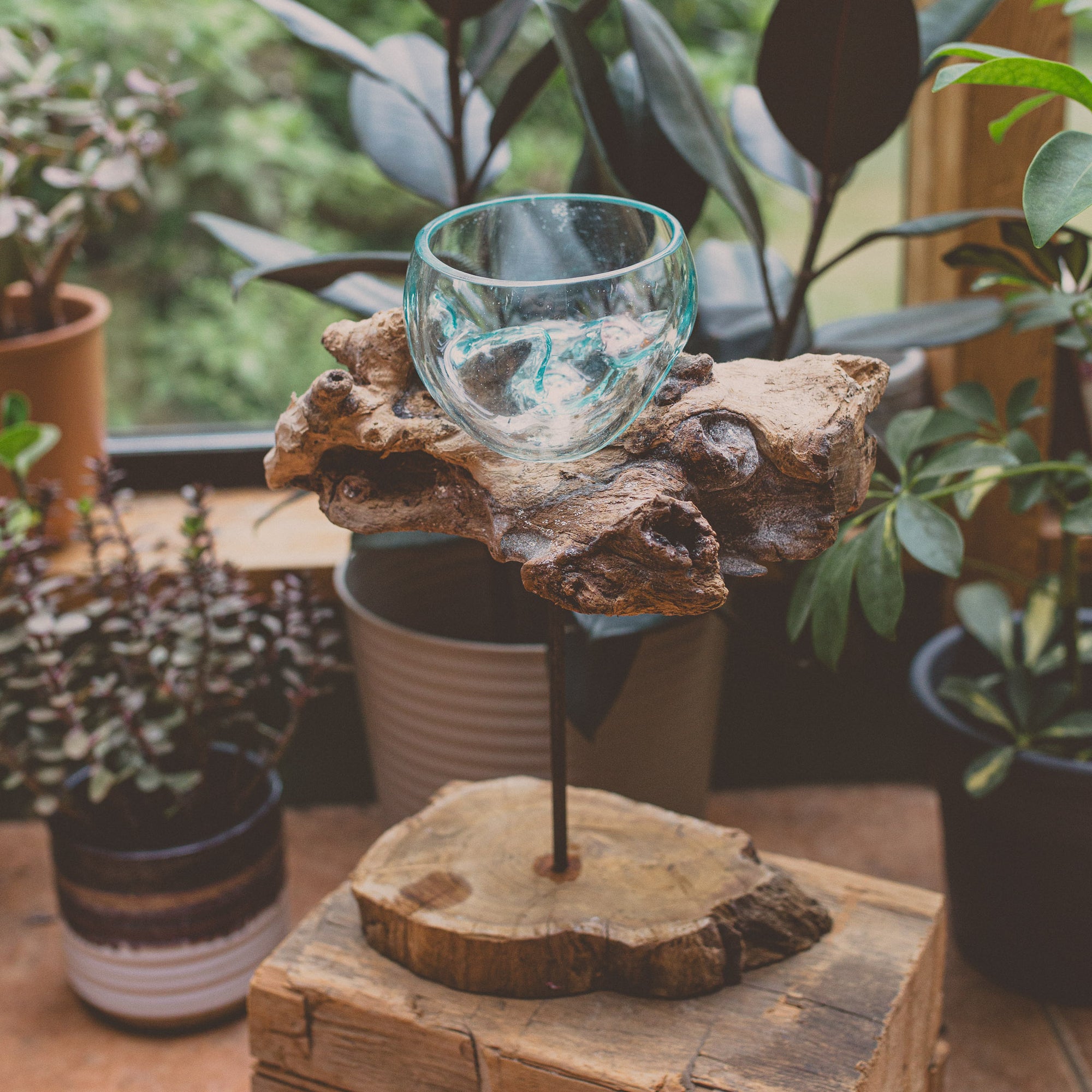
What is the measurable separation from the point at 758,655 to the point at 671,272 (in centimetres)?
104

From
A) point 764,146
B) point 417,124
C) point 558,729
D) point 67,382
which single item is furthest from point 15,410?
point 764,146

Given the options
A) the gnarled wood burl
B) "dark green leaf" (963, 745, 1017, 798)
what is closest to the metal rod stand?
the gnarled wood burl

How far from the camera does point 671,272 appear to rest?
822 mm

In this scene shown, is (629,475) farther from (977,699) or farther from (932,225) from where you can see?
(977,699)

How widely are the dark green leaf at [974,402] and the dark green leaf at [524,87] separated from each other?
0.55m

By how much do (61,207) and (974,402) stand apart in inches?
47.0

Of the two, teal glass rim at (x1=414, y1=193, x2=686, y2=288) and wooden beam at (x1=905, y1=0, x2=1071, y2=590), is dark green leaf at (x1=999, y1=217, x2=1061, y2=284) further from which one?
teal glass rim at (x1=414, y1=193, x2=686, y2=288)

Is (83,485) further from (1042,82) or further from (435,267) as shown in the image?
(1042,82)

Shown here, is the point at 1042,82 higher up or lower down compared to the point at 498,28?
lower down

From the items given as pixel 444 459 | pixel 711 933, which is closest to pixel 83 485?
pixel 444 459

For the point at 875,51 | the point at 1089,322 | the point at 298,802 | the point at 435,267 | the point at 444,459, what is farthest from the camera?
the point at 298,802

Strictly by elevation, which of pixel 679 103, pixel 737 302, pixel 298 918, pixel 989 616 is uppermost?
pixel 679 103

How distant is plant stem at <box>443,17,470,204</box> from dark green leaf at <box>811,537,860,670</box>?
2.04 ft

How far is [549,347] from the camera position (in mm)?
846
